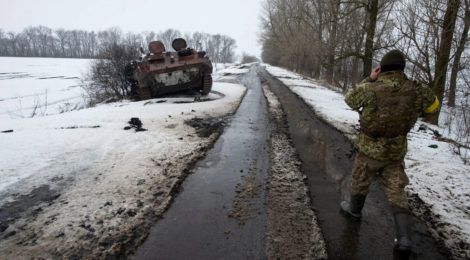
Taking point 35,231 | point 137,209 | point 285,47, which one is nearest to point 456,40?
point 137,209

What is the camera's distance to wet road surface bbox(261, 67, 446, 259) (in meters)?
2.57

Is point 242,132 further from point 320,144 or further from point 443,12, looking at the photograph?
point 443,12

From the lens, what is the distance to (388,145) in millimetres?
2566

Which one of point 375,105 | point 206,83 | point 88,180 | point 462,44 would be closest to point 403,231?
point 375,105

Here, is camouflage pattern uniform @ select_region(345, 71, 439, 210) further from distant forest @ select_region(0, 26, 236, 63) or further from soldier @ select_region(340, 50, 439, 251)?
distant forest @ select_region(0, 26, 236, 63)

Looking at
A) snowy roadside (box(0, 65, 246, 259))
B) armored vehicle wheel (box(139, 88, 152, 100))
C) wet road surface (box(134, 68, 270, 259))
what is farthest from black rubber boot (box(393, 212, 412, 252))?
armored vehicle wheel (box(139, 88, 152, 100))

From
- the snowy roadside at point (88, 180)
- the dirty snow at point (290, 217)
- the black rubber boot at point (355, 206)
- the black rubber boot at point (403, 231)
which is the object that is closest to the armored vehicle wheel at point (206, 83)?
the snowy roadside at point (88, 180)

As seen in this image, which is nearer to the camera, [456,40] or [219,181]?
[219,181]

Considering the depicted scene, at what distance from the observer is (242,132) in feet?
21.9

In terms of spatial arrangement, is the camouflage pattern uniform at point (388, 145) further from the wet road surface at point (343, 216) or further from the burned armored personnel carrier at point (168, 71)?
the burned armored personnel carrier at point (168, 71)

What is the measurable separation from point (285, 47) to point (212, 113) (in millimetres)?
32034

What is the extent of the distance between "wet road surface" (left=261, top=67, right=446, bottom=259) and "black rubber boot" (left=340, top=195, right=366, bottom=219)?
0.08 meters

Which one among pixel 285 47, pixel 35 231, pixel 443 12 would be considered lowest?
pixel 35 231

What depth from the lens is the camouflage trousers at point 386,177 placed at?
8.38 feet
